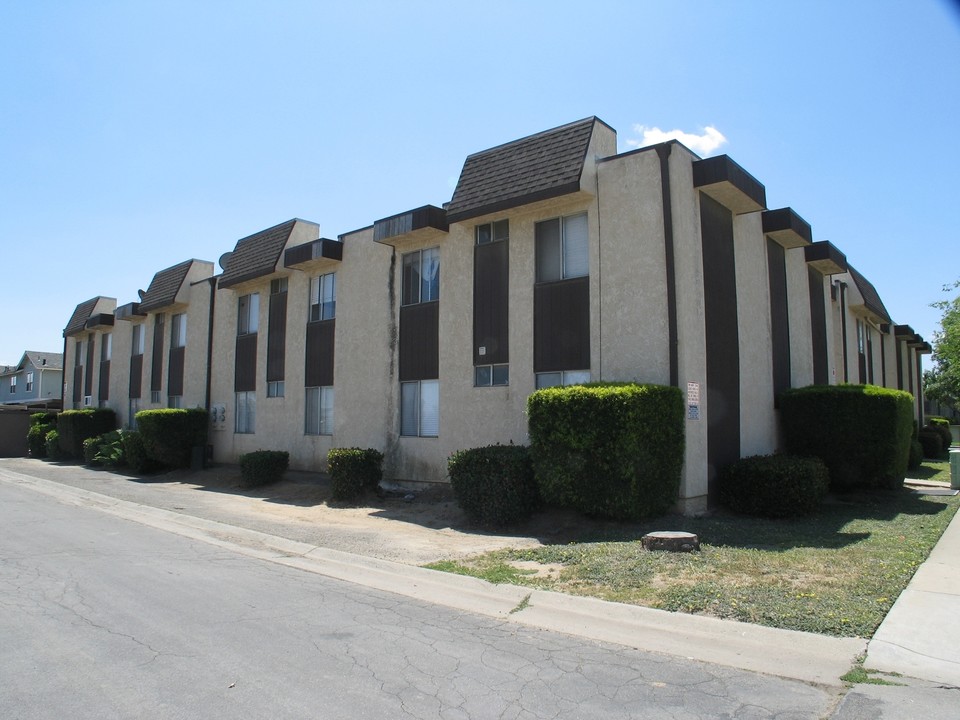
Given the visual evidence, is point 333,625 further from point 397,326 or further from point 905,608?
point 397,326

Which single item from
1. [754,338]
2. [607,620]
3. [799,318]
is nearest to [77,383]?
[754,338]

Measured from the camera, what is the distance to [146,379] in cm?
2717

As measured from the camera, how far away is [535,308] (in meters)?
13.8

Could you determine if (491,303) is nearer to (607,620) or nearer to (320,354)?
(320,354)

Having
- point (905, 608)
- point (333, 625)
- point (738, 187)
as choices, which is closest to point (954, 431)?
point (738, 187)

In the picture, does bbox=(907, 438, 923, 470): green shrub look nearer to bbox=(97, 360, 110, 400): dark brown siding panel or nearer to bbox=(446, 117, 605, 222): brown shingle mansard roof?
bbox=(446, 117, 605, 222): brown shingle mansard roof

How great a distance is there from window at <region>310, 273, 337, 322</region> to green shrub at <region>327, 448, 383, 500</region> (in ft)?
15.7

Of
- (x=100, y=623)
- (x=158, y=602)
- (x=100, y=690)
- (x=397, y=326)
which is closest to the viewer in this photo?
(x=100, y=690)

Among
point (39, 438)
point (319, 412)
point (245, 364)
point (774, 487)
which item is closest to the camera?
point (774, 487)

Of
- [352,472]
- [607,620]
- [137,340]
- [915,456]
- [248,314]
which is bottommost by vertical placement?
[607,620]

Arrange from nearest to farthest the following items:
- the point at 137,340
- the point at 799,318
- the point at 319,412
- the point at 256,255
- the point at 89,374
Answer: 1. the point at 799,318
2. the point at 319,412
3. the point at 256,255
4. the point at 137,340
5. the point at 89,374

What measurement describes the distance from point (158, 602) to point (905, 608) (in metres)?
7.10

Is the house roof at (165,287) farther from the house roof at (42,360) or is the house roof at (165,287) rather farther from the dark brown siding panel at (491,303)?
the house roof at (42,360)

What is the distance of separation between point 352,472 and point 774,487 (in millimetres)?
8444
